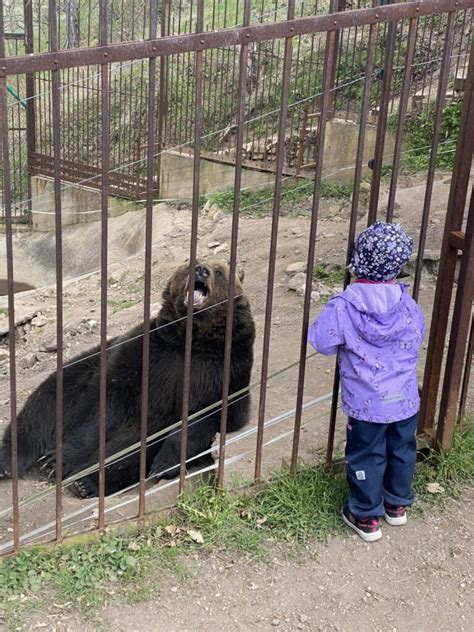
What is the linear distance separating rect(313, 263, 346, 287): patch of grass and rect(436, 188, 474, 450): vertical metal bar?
4442 mm

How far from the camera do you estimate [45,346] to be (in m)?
7.98

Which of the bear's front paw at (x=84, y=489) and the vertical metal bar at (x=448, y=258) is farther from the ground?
the vertical metal bar at (x=448, y=258)

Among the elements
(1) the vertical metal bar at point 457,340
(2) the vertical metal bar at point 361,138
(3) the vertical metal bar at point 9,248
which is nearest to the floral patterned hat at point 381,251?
(2) the vertical metal bar at point 361,138

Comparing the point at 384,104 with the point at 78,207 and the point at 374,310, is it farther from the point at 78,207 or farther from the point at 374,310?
the point at 78,207

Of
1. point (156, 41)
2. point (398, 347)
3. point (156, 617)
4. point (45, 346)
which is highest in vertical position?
point (156, 41)

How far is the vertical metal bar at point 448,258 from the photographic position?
3.32 m

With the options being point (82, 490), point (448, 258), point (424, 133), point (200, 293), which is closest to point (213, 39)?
point (448, 258)

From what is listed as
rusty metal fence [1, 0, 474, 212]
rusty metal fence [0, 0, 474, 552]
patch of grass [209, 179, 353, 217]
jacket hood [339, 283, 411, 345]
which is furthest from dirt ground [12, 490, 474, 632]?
rusty metal fence [1, 0, 474, 212]

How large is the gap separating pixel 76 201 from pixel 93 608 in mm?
11383

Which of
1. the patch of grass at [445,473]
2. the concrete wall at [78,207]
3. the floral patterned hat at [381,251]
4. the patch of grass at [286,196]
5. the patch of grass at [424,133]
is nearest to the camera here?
the floral patterned hat at [381,251]

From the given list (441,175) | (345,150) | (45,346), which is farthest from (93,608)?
(345,150)

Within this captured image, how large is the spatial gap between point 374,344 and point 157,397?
7.50ft

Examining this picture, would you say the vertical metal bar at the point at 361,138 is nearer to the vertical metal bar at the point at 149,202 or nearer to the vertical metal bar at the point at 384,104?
the vertical metal bar at the point at 384,104

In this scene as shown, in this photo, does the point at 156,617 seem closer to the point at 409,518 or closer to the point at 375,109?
the point at 409,518
